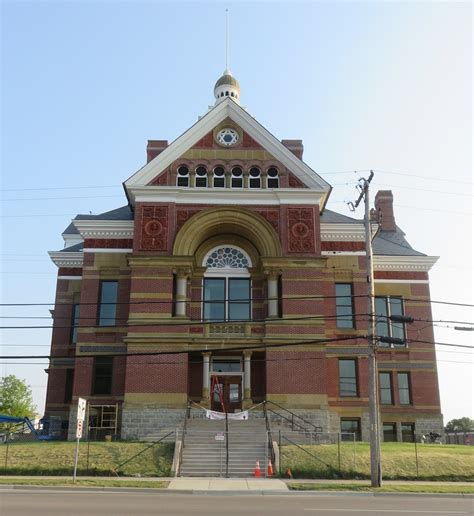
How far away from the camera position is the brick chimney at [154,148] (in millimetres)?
36594

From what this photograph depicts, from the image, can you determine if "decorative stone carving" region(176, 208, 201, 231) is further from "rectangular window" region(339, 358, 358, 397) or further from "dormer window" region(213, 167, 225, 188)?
"rectangular window" region(339, 358, 358, 397)

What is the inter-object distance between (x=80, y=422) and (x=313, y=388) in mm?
13311

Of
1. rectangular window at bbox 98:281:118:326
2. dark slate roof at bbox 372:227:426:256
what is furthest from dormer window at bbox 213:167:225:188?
dark slate roof at bbox 372:227:426:256

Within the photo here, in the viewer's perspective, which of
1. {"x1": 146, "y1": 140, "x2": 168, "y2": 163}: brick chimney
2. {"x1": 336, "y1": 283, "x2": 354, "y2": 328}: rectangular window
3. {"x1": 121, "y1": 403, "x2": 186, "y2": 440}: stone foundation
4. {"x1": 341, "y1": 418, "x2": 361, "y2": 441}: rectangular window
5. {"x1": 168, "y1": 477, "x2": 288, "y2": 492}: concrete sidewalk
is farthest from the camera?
{"x1": 146, "y1": 140, "x2": 168, "y2": 163}: brick chimney

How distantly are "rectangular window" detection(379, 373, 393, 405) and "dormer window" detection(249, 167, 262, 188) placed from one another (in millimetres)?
13557

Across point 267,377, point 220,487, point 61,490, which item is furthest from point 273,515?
point 267,377

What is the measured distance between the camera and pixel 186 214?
3366 centimetres

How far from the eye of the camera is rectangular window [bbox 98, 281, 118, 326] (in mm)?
33875

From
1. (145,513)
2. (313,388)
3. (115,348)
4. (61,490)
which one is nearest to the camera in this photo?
(145,513)

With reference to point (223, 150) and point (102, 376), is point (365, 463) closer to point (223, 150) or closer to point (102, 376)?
point (102, 376)

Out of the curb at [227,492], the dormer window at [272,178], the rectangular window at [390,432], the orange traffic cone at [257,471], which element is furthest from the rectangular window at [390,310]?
the curb at [227,492]

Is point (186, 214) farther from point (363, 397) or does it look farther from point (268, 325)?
point (363, 397)

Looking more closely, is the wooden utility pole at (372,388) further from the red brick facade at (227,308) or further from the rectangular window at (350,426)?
the rectangular window at (350,426)

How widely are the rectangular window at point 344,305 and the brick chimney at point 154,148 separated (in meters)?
13.6
